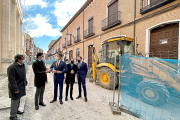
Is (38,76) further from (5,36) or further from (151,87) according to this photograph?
(5,36)

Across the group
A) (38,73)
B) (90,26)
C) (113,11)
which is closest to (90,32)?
(90,26)

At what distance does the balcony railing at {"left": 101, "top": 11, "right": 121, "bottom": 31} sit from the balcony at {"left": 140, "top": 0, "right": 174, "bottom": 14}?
1906 millimetres

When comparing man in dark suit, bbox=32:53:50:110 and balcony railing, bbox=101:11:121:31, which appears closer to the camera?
man in dark suit, bbox=32:53:50:110

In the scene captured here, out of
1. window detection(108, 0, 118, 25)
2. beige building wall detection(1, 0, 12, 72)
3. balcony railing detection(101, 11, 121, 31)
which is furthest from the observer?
window detection(108, 0, 118, 25)

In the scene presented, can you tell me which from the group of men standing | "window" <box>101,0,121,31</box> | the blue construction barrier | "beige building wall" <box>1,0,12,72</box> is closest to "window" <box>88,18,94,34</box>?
"window" <box>101,0,121,31</box>

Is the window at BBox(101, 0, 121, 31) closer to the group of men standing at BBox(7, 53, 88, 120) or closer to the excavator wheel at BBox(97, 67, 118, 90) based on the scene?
the excavator wheel at BBox(97, 67, 118, 90)

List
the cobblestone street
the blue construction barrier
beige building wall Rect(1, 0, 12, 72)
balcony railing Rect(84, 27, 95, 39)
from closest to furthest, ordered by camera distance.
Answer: the blue construction barrier → the cobblestone street → beige building wall Rect(1, 0, 12, 72) → balcony railing Rect(84, 27, 95, 39)

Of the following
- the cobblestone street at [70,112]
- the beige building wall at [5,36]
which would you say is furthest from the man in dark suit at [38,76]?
the beige building wall at [5,36]

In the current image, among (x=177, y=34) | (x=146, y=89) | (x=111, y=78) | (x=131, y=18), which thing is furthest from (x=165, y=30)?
(x=146, y=89)

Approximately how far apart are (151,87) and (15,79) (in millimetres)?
3311

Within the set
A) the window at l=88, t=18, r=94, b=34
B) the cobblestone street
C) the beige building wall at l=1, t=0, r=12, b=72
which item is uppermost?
the window at l=88, t=18, r=94, b=34

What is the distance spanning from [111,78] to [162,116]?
266cm

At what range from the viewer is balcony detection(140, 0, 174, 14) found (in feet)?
17.3

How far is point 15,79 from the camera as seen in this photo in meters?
2.19
